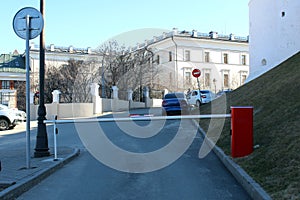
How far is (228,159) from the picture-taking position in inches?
337

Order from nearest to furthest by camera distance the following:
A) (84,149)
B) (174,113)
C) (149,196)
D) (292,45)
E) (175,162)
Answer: (149,196)
(175,162)
(84,149)
(292,45)
(174,113)

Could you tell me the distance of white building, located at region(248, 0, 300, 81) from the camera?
68.9 ft

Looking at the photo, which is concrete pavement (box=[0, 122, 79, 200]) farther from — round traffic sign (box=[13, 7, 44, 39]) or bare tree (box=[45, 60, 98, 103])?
bare tree (box=[45, 60, 98, 103])

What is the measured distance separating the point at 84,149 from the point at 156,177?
16.5ft

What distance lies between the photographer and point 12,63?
63.0 meters

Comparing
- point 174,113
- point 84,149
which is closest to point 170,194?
point 84,149

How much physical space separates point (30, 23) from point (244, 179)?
221 inches

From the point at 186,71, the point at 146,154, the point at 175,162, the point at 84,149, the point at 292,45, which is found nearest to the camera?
the point at 175,162

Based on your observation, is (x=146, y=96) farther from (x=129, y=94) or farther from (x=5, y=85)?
(x=5, y=85)

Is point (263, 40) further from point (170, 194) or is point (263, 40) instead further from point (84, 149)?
point (170, 194)

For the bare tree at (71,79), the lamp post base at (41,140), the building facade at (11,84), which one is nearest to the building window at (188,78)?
the bare tree at (71,79)

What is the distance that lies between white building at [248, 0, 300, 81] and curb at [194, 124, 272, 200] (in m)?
13.7

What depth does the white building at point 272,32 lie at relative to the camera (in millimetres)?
21000

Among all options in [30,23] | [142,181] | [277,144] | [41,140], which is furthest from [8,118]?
[277,144]
